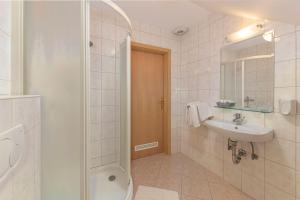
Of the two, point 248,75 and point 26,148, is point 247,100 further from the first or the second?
point 26,148

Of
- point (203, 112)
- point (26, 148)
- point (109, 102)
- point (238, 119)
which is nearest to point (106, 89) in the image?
point (109, 102)

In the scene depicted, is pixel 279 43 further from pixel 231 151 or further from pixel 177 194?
pixel 177 194

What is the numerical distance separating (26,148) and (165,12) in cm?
204

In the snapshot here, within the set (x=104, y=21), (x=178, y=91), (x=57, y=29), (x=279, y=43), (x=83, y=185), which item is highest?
(x=104, y=21)

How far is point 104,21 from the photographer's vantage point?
5.86ft

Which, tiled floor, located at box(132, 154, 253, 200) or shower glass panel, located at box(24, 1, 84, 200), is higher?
shower glass panel, located at box(24, 1, 84, 200)

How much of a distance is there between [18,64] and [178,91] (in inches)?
86.4

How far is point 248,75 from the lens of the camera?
1.60m

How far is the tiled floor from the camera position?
5.09 ft

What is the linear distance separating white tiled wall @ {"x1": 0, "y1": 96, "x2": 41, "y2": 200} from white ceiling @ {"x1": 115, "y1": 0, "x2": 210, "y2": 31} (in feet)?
5.39

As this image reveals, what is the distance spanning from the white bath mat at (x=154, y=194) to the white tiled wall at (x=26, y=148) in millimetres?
1056

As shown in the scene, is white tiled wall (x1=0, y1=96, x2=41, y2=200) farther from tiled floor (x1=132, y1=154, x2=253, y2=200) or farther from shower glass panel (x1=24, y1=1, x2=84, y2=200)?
tiled floor (x1=132, y1=154, x2=253, y2=200)

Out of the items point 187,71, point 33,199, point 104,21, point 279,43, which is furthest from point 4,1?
point 187,71

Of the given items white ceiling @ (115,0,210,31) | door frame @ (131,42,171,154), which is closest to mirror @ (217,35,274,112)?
white ceiling @ (115,0,210,31)
